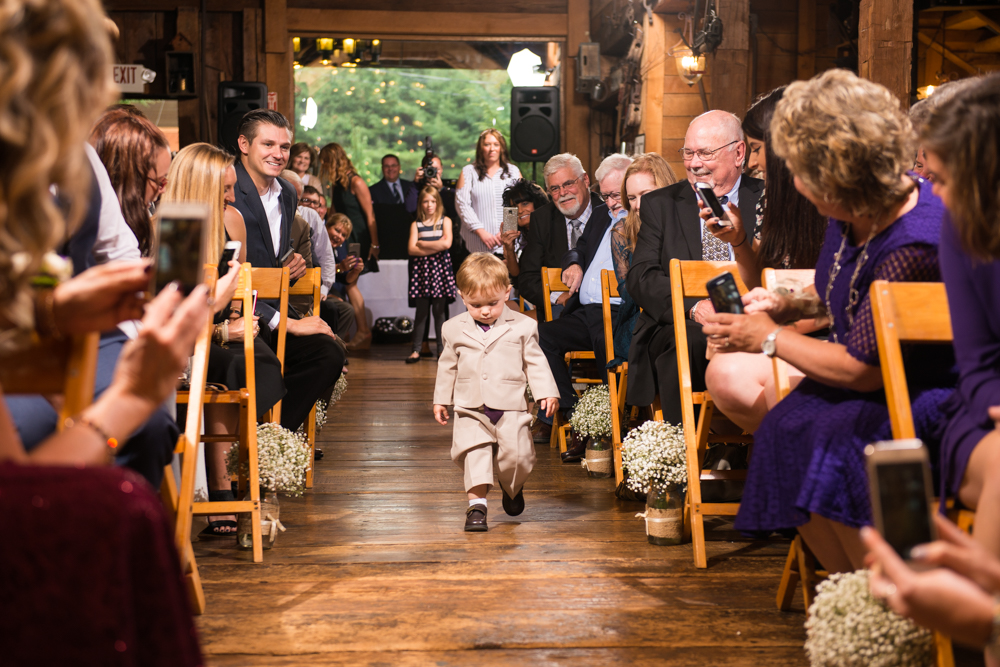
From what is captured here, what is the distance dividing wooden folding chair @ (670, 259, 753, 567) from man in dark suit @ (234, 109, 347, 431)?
63.2 inches

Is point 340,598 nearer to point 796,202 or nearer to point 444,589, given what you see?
point 444,589

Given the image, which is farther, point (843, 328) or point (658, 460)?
point (658, 460)

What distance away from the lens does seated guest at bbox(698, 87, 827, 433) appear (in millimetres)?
2637

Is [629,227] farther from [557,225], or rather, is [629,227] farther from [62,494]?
[62,494]

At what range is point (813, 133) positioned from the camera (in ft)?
6.07

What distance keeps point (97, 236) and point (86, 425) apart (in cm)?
109

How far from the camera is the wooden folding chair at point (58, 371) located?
1390mm

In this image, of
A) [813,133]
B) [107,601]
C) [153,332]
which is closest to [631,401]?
[813,133]

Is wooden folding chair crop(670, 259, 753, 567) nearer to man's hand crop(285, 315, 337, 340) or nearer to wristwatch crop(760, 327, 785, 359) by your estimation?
wristwatch crop(760, 327, 785, 359)

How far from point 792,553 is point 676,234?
150cm

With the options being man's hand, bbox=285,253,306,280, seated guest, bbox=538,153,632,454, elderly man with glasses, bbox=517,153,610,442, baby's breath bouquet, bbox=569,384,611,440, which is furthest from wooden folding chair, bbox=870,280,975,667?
elderly man with glasses, bbox=517,153,610,442

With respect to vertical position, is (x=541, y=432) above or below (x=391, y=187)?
below

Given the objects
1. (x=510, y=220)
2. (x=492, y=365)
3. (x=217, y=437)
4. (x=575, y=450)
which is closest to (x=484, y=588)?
(x=492, y=365)

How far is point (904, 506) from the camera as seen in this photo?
1.08 m
